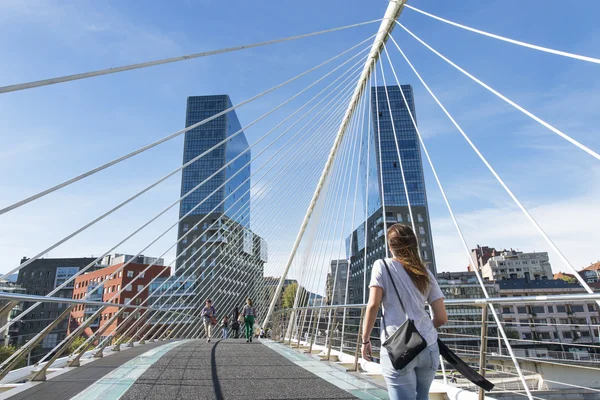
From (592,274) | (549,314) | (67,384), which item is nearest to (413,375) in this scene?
(67,384)

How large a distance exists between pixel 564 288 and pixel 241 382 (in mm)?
55127

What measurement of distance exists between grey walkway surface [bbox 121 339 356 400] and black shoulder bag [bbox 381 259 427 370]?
5.43 ft

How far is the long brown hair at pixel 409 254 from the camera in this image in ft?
6.09

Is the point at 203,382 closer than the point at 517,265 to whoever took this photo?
Yes

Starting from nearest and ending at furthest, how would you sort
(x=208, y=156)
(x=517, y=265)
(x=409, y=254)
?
1. (x=409, y=254)
2. (x=517, y=265)
3. (x=208, y=156)

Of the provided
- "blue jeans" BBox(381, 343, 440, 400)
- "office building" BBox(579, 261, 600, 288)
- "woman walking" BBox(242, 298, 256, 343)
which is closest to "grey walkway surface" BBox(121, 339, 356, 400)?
"blue jeans" BBox(381, 343, 440, 400)

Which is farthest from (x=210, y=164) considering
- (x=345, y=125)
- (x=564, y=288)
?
(x=345, y=125)

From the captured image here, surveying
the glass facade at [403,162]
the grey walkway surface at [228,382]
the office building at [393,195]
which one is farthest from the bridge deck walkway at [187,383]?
the glass facade at [403,162]

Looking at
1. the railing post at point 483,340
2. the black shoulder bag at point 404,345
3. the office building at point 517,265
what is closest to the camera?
the black shoulder bag at point 404,345

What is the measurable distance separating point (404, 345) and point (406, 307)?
0.62 ft

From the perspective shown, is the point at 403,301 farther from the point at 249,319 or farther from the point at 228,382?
the point at 249,319

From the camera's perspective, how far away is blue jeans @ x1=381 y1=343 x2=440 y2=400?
5.55 feet

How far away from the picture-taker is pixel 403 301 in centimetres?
181

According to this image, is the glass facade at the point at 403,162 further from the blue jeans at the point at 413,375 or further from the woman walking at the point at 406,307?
the blue jeans at the point at 413,375
